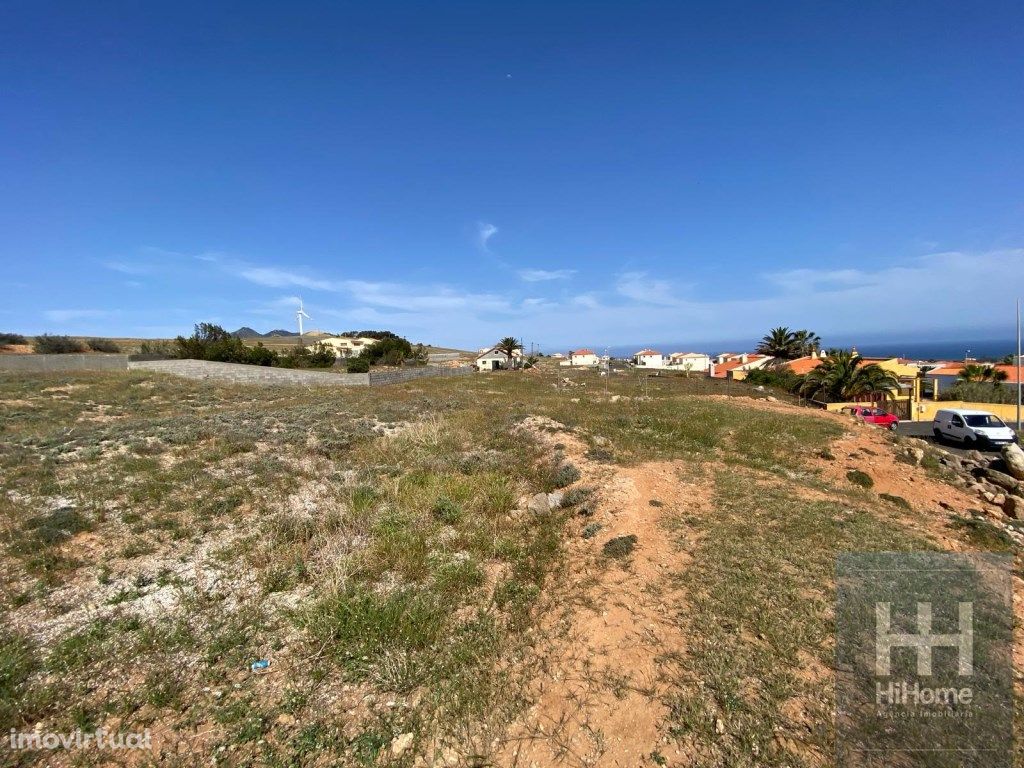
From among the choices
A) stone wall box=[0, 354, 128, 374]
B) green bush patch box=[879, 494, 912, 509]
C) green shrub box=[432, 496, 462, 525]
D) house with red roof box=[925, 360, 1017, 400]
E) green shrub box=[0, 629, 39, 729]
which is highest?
stone wall box=[0, 354, 128, 374]

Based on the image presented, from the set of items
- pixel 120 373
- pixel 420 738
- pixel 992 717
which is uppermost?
pixel 120 373

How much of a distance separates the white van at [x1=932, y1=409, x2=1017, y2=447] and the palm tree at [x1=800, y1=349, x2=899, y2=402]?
869 centimetres

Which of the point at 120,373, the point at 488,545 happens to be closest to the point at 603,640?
the point at 488,545

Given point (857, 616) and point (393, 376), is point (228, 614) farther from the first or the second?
point (393, 376)

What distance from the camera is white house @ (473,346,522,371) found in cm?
8112

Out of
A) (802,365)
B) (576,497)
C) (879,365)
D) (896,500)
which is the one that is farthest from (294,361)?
(802,365)

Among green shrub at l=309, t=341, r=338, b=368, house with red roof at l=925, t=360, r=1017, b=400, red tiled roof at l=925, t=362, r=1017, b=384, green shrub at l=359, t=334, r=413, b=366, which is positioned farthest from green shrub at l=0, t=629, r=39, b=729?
red tiled roof at l=925, t=362, r=1017, b=384

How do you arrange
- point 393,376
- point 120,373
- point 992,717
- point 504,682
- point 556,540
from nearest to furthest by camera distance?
point 992,717 → point 504,682 → point 556,540 → point 120,373 → point 393,376

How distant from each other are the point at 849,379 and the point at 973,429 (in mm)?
11807

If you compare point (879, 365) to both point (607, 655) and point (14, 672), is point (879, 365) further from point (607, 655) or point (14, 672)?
point (14, 672)

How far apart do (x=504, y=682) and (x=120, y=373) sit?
134 ft

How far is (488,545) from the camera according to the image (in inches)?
288

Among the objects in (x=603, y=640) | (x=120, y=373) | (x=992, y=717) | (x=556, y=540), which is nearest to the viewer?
(x=992, y=717)

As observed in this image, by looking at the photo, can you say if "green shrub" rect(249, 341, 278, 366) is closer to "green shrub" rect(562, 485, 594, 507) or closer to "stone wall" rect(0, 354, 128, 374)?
"stone wall" rect(0, 354, 128, 374)
